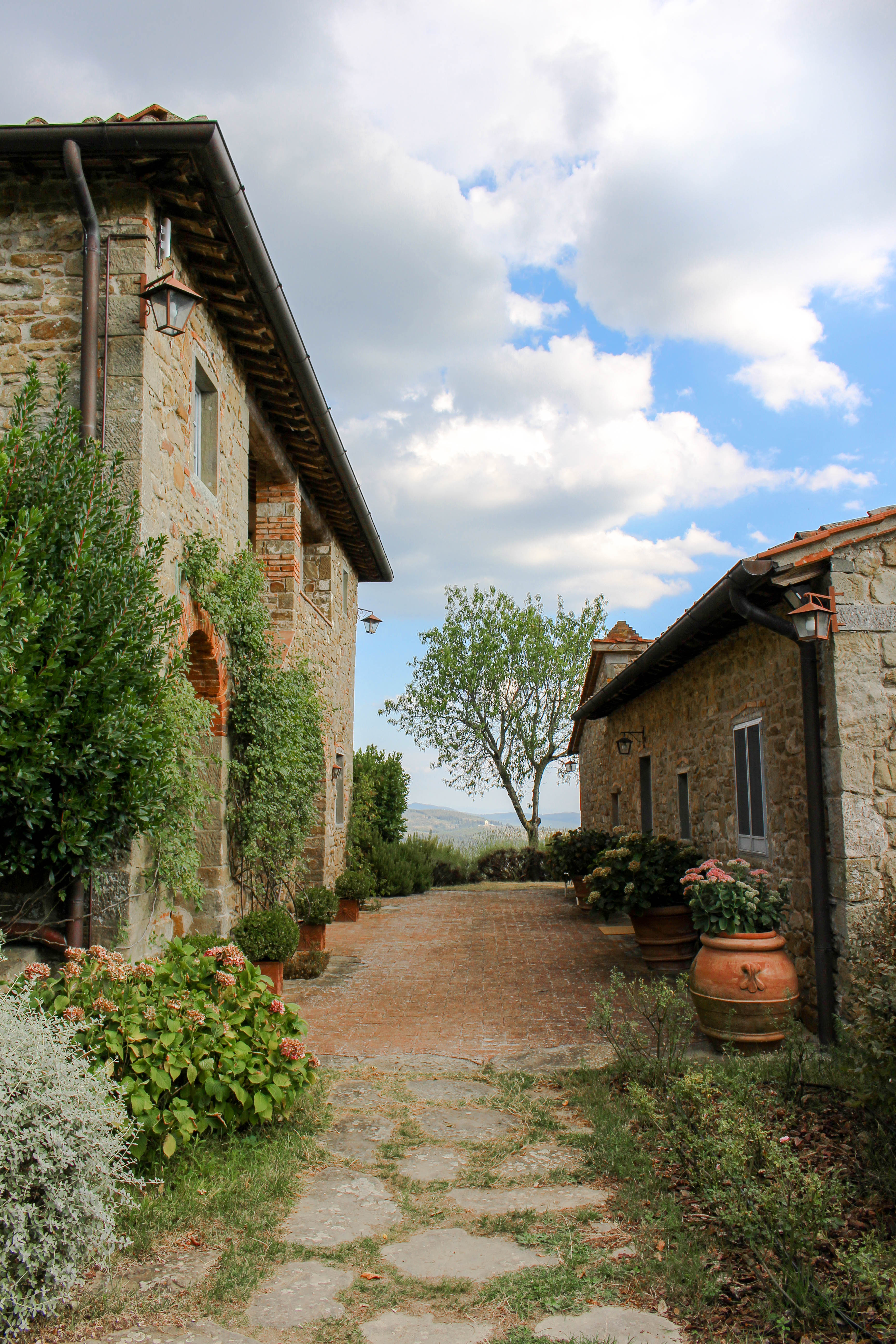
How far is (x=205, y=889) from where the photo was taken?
6.77 meters

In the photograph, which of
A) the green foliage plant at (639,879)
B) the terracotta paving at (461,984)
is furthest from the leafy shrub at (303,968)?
the green foliage plant at (639,879)

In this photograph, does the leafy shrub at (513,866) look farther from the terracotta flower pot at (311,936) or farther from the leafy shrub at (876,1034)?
the leafy shrub at (876,1034)

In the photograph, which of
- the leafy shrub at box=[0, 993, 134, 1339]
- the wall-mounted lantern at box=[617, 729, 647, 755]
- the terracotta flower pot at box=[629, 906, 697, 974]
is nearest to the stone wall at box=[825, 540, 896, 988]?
the terracotta flower pot at box=[629, 906, 697, 974]

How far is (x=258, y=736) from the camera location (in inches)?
286

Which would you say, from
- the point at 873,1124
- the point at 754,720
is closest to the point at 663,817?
the point at 754,720

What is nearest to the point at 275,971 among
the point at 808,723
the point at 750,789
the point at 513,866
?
the point at 750,789

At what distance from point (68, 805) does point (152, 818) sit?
479mm

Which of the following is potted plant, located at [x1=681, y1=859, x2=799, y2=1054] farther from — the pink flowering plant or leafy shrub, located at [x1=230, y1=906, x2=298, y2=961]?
leafy shrub, located at [x1=230, y1=906, x2=298, y2=961]

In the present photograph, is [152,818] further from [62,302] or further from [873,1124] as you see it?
[873,1124]

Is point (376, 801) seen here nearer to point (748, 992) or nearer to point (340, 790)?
point (340, 790)

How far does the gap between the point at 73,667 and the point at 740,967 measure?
419cm

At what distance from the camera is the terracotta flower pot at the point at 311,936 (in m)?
8.94

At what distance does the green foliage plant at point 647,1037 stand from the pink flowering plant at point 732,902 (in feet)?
1.40

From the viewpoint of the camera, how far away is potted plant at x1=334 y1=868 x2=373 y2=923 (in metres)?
11.8
